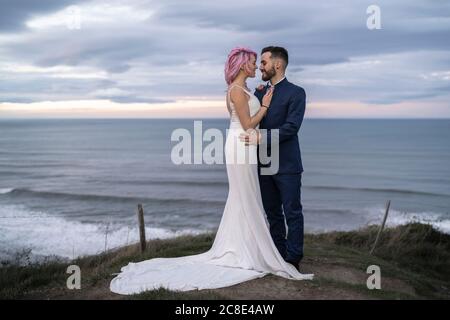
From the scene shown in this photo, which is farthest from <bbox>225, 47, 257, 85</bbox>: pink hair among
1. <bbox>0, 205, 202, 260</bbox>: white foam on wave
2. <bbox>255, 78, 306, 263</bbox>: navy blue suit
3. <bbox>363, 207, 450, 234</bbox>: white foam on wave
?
<bbox>363, 207, 450, 234</bbox>: white foam on wave

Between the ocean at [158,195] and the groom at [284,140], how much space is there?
916 cm

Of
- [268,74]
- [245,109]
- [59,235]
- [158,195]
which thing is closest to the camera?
[245,109]

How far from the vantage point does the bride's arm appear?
21.4 feet

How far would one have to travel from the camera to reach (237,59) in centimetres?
659

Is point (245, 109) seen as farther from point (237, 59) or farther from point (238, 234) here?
point (238, 234)

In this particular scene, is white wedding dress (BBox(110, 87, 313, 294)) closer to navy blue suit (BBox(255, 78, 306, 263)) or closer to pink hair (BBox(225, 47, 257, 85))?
navy blue suit (BBox(255, 78, 306, 263))

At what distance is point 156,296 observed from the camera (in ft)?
19.3

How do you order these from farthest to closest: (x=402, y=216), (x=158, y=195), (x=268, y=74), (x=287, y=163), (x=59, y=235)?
(x=158, y=195), (x=402, y=216), (x=59, y=235), (x=287, y=163), (x=268, y=74)

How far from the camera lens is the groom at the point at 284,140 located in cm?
659

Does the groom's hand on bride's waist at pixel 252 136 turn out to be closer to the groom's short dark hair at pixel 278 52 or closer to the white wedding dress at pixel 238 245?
the white wedding dress at pixel 238 245

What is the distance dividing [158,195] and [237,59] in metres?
28.0

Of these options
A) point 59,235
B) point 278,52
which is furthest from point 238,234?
point 59,235

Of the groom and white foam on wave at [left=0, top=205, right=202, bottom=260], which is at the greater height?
the groom

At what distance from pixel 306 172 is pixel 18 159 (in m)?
31.2
